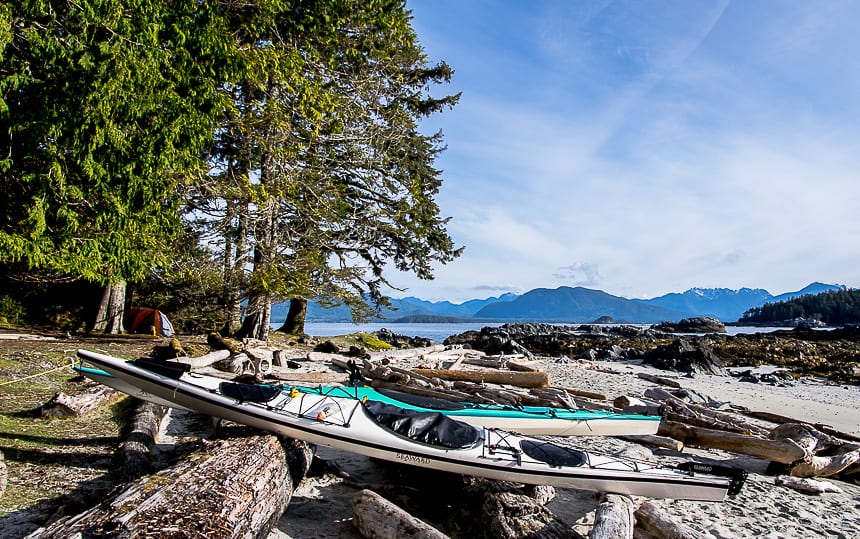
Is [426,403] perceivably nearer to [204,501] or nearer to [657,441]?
[657,441]

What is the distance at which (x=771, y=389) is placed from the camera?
47.9ft

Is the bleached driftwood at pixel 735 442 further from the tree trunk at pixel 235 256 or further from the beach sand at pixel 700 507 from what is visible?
the tree trunk at pixel 235 256

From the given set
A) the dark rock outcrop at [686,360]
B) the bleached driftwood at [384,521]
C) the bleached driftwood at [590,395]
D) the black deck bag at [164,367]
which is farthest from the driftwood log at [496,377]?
the dark rock outcrop at [686,360]

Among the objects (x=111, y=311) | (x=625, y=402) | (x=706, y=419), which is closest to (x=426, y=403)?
(x=625, y=402)

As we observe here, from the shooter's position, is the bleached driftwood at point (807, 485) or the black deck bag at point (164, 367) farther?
the bleached driftwood at point (807, 485)

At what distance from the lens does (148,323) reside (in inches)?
603

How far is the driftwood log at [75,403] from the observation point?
237 inches

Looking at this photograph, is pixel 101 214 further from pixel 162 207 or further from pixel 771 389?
pixel 771 389

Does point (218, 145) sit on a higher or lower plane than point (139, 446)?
higher

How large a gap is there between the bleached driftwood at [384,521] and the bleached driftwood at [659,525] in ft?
5.58

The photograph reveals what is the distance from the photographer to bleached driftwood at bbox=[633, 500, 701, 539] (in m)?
3.63

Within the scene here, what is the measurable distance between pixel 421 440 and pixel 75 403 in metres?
4.77

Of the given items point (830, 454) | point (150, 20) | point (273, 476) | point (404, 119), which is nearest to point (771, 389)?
point (830, 454)

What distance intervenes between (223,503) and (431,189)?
65.7 feet
